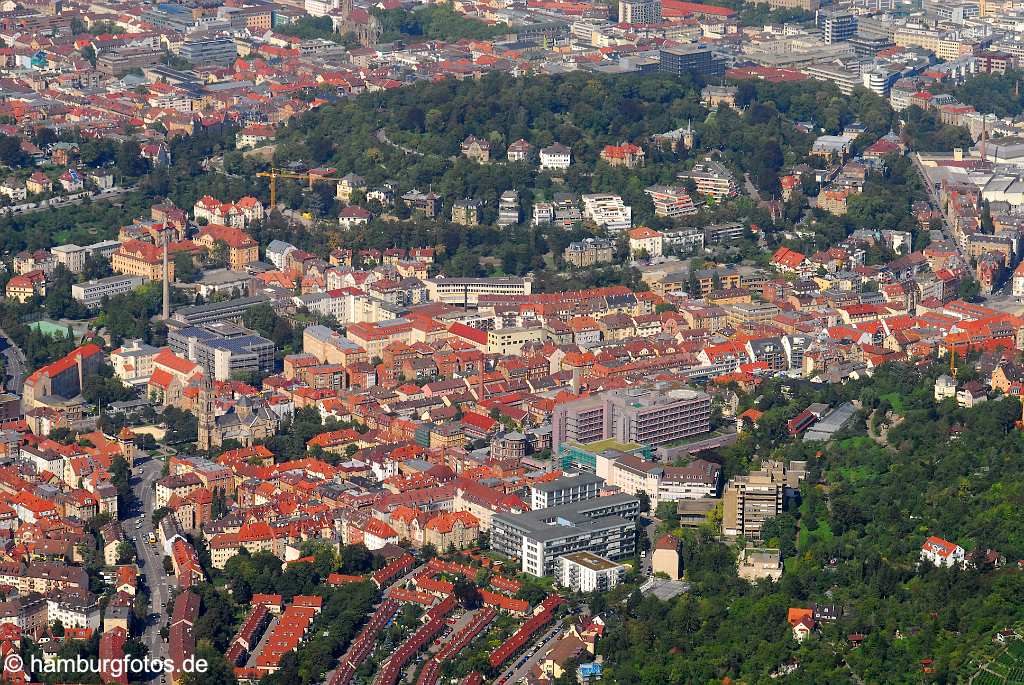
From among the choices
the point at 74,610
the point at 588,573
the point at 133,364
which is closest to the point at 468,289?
the point at 133,364

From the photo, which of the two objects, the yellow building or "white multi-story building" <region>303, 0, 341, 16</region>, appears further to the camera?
"white multi-story building" <region>303, 0, 341, 16</region>

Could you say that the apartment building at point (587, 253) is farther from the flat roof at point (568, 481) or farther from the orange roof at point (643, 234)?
the flat roof at point (568, 481)

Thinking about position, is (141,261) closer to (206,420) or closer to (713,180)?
(206,420)

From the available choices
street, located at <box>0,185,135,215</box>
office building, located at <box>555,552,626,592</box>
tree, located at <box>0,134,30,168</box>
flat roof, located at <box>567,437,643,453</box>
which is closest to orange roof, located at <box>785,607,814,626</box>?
office building, located at <box>555,552,626,592</box>

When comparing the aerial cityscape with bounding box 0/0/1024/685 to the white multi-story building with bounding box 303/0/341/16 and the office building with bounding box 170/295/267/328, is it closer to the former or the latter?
the office building with bounding box 170/295/267/328

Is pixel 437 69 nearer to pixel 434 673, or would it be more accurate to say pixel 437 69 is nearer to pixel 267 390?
pixel 267 390

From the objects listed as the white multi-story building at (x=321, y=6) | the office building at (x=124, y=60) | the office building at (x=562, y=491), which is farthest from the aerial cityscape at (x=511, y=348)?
the office building at (x=124, y=60)

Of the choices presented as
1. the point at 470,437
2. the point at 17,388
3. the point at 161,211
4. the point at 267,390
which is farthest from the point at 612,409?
the point at 161,211
